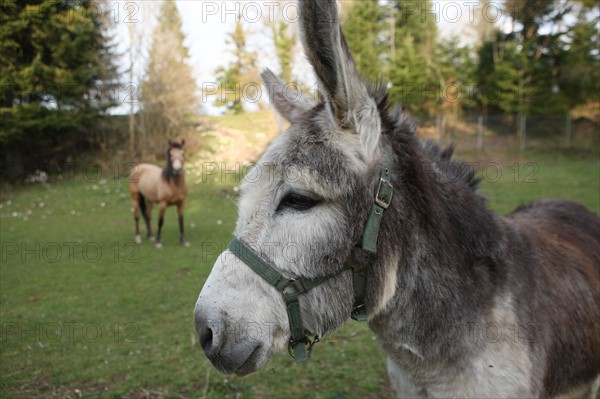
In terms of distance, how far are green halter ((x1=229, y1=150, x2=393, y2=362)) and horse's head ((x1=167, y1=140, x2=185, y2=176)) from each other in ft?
35.6

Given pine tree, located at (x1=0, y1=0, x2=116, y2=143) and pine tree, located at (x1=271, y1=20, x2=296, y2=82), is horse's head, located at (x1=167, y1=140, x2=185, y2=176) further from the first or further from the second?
pine tree, located at (x1=0, y1=0, x2=116, y2=143)

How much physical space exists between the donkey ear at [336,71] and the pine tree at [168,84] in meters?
23.8

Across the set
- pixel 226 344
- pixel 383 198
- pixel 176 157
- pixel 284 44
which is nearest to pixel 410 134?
pixel 383 198

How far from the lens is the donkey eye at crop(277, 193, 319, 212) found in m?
1.78

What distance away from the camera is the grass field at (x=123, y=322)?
15.3 ft

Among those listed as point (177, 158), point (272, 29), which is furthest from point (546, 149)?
point (177, 158)

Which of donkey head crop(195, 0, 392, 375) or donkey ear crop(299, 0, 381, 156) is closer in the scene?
donkey ear crop(299, 0, 381, 156)

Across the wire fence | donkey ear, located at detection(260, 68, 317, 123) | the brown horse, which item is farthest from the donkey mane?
the wire fence

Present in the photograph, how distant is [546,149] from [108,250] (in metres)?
26.9

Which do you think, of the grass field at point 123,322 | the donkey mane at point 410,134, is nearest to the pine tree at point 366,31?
the grass field at point 123,322

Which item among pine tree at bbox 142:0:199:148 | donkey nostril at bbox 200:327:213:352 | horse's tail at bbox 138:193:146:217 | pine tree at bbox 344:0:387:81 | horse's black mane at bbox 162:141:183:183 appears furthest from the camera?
pine tree at bbox 344:0:387:81

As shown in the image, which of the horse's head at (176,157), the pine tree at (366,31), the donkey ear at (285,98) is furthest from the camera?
the pine tree at (366,31)

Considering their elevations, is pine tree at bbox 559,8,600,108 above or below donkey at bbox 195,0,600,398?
above

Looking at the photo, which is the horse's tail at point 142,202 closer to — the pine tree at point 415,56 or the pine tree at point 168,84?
the pine tree at point 168,84
